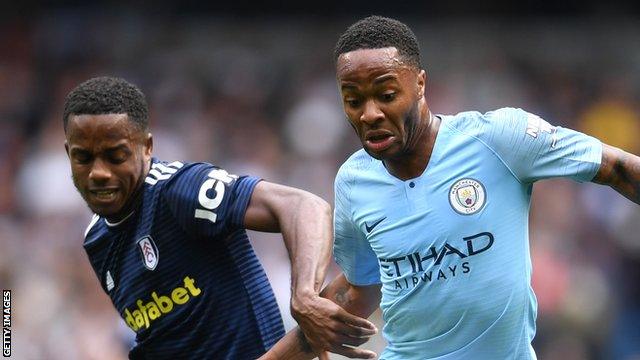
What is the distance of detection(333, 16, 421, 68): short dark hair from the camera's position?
4.58 metres

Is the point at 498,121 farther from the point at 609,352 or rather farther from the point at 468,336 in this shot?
the point at 609,352

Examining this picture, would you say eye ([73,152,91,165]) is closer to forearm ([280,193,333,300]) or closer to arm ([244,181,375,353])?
arm ([244,181,375,353])

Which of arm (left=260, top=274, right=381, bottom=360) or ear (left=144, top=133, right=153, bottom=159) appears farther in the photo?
ear (left=144, top=133, right=153, bottom=159)

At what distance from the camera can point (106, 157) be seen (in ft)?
16.3

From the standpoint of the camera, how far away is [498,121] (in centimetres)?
Result: 457

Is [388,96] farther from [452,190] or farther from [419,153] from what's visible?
[452,190]

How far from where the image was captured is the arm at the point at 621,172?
176 inches

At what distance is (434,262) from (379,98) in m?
0.66

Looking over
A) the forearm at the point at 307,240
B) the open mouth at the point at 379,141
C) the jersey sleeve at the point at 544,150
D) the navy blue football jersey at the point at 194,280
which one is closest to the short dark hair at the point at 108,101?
the navy blue football jersey at the point at 194,280

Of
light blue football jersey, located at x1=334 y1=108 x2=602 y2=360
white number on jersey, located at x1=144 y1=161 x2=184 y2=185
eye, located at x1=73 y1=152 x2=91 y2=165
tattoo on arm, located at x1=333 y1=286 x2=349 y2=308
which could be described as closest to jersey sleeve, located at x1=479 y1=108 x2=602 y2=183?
light blue football jersey, located at x1=334 y1=108 x2=602 y2=360

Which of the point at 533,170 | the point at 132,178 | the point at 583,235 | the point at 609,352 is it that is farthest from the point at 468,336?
the point at 583,235

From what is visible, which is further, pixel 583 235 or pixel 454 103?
pixel 454 103

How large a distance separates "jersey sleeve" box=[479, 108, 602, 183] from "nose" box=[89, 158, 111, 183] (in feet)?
5.29

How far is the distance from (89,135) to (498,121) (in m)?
1.67
